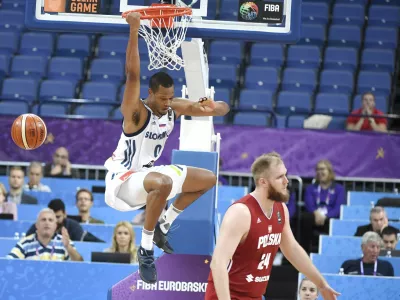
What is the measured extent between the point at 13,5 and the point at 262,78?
195 inches

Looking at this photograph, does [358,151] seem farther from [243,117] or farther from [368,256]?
[368,256]

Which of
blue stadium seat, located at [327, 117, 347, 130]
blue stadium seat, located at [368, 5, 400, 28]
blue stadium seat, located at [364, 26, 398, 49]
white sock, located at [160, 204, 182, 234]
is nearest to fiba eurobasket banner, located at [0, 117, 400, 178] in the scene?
blue stadium seat, located at [327, 117, 347, 130]

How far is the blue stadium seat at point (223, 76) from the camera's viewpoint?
→ 15328 millimetres

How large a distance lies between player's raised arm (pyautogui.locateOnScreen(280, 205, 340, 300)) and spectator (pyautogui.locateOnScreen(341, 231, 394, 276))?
11.9 feet

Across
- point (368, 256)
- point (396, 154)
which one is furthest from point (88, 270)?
point (396, 154)

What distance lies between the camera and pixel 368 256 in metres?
10.4

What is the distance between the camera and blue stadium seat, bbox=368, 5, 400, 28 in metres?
16.7

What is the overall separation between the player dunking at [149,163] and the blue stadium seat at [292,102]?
23.5 feet

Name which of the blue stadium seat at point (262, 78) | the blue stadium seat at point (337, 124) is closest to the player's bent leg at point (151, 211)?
the blue stadium seat at point (337, 124)

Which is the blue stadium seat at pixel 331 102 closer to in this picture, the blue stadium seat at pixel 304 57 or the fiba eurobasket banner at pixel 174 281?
the blue stadium seat at pixel 304 57

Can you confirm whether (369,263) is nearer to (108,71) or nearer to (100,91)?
(100,91)

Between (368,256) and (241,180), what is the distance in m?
3.82

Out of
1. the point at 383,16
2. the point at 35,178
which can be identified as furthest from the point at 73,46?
the point at 383,16

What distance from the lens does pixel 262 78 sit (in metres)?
15.4
